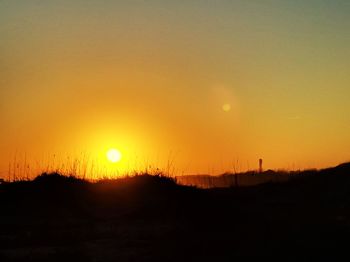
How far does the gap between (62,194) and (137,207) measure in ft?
9.52

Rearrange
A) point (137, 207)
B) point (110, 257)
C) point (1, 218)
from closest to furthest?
point (110, 257)
point (1, 218)
point (137, 207)

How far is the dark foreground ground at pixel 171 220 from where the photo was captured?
14227 mm

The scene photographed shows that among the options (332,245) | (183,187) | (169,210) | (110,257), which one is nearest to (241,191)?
(183,187)

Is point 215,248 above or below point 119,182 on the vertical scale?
below

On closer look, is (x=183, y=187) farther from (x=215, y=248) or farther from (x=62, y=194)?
(x=215, y=248)

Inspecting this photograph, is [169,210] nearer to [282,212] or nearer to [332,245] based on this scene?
[282,212]

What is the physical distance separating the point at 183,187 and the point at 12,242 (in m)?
8.39

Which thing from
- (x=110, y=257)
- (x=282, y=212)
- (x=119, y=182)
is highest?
(x=119, y=182)


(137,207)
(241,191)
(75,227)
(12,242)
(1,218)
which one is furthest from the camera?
(241,191)

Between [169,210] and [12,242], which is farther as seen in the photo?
[169,210]

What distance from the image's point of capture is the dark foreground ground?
14.2 m

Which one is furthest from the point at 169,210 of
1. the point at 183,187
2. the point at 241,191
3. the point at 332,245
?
the point at 332,245

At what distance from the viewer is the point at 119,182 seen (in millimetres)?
22438

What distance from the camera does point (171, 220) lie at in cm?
1870
